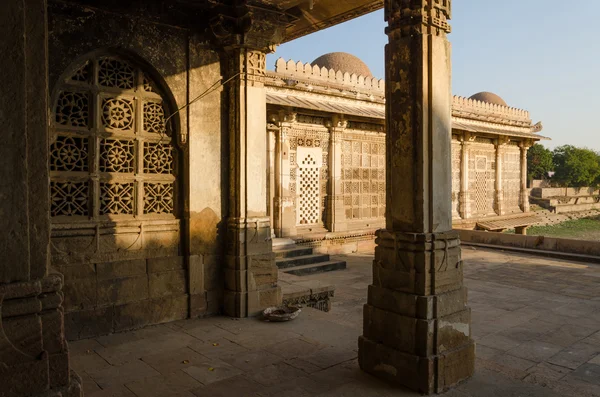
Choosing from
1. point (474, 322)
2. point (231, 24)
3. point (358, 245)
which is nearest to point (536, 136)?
point (358, 245)

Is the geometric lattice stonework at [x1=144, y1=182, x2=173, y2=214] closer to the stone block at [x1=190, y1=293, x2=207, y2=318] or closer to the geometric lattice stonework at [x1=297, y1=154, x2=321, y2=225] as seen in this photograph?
the stone block at [x1=190, y1=293, x2=207, y2=318]

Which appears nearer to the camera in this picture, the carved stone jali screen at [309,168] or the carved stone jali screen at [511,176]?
the carved stone jali screen at [309,168]

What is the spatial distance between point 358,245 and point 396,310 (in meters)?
9.95

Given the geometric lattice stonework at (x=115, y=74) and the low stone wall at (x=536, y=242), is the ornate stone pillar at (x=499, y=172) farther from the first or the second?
the geometric lattice stonework at (x=115, y=74)

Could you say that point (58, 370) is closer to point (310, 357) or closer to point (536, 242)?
point (310, 357)

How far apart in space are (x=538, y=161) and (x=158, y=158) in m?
50.2

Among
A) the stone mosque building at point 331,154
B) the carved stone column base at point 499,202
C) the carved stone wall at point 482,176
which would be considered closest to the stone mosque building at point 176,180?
the stone mosque building at point 331,154

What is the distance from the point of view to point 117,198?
5734 millimetres

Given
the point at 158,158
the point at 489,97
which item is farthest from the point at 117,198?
the point at 489,97

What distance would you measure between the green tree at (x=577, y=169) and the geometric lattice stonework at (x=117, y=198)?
168ft

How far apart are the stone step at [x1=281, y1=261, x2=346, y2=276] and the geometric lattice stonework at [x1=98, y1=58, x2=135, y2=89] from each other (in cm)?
569

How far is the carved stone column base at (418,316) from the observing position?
13.0 feet

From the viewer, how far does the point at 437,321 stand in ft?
13.1

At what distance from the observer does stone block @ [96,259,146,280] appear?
547 centimetres
